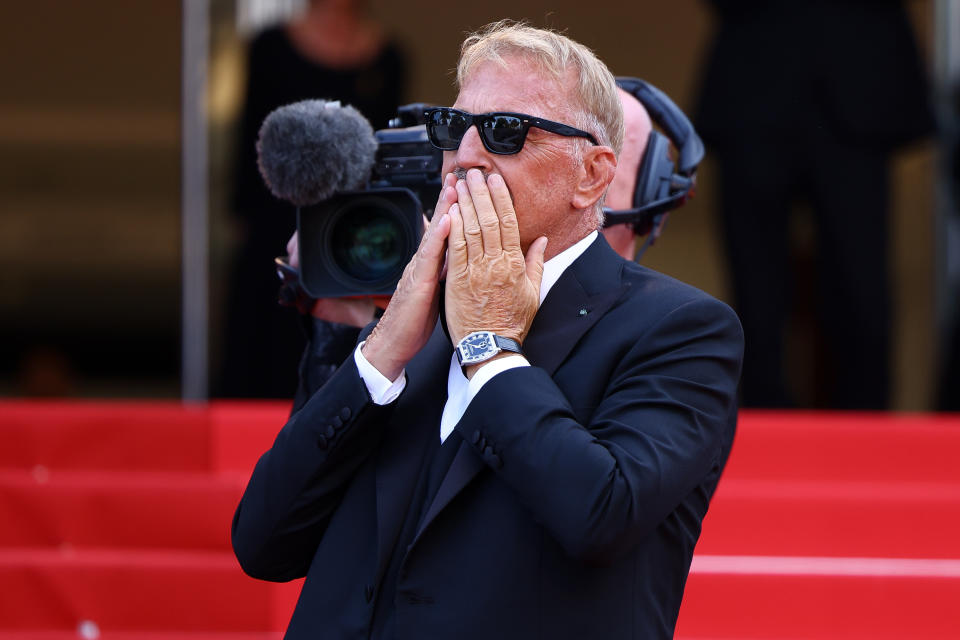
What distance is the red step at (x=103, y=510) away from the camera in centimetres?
318

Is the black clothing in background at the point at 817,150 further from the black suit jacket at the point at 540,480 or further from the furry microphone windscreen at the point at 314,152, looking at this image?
the black suit jacket at the point at 540,480

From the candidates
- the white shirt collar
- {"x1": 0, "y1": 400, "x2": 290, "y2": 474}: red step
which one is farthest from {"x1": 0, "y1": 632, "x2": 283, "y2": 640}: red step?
the white shirt collar

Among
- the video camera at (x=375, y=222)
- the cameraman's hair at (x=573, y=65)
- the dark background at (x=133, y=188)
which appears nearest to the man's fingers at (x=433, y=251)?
the cameraman's hair at (x=573, y=65)

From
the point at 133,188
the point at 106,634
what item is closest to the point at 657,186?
the point at 106,634

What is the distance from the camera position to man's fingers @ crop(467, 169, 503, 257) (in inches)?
57.4

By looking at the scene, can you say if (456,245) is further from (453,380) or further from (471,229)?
(453,380)

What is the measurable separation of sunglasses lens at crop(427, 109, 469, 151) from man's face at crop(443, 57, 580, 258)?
0.02 metres

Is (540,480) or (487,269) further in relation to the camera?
(487,269)

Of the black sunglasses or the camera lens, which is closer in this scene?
the black sunglasses

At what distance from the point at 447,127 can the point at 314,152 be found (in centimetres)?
34

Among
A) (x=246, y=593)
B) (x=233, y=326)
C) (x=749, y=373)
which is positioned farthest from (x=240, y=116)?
(x=246, y=593)

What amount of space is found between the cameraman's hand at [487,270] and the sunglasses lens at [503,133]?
42 mm

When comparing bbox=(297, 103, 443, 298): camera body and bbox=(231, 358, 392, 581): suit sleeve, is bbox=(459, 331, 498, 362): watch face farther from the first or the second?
bbox=(297, 103, 443, 298): camera body

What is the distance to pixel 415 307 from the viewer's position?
1478mm
